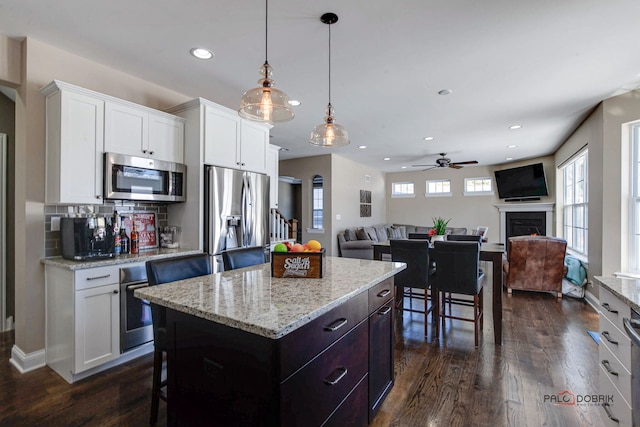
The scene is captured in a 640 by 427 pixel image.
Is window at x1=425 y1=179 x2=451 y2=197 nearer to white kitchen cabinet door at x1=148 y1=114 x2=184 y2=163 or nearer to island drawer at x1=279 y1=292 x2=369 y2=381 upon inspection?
white kitchen cabinet door at x1=148 y1=114 x2=184 y2=163

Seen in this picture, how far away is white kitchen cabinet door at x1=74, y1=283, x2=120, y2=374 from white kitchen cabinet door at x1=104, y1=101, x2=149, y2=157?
48.1 inches

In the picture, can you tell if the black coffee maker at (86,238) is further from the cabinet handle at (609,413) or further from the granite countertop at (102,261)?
the cabinet handle at (609,413)

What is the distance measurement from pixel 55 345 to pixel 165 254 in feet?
3.43

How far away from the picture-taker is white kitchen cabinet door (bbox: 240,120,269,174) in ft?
11.7

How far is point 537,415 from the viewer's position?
6.31ft

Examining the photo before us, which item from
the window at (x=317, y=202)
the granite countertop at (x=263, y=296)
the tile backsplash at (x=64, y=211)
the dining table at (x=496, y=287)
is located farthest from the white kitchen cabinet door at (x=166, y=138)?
the window at (x=317, y=202)

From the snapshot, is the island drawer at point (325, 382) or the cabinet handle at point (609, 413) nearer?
the island drawer at point (325, 382)

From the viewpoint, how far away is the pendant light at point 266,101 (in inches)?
74.2

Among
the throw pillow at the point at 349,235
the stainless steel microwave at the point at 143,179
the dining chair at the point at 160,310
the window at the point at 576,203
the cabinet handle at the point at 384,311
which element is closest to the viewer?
the dining chair at the point at 160,310

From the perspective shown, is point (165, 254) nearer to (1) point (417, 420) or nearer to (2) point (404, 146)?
(1) point (417, 420)

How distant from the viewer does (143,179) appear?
285 centimetres

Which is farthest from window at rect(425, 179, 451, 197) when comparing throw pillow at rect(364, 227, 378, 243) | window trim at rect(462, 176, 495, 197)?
throw pillow at rect(364, 227, 378, 243)

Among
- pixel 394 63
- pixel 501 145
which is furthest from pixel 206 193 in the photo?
pixel 501 145

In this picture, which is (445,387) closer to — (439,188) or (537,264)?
(537,264)
